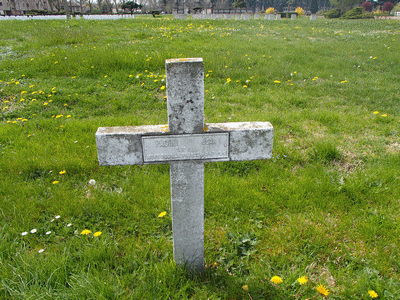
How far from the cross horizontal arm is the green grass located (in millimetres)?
806

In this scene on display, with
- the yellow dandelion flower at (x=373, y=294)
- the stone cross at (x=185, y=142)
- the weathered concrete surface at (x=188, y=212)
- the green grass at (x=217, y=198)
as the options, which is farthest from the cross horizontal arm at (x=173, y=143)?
the yellow dandelion flower at (x=373, y=294)

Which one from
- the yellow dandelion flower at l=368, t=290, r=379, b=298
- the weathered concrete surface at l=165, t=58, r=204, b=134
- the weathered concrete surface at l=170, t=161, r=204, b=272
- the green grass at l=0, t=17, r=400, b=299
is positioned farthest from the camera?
the green grass at l=0, t=17, r=400, b=299

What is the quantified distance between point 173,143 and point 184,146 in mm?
74

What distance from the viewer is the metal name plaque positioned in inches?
75.1

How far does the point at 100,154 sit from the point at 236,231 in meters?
1.38

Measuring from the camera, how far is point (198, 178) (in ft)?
6.60

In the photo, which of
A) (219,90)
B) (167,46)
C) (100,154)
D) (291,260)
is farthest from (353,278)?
(167,46)

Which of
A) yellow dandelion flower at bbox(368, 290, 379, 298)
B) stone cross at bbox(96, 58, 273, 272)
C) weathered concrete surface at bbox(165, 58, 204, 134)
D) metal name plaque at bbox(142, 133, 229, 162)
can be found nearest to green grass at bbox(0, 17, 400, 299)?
yellow dandelion flower at bbox(368, 290, 379, 298)

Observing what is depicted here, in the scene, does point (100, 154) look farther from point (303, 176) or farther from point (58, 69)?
point (58, 69)

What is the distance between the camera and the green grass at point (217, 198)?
6.88 feet

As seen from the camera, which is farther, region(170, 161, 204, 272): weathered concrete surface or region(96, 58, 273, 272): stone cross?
region(170, 161, 204, 272): weathered concrete surface

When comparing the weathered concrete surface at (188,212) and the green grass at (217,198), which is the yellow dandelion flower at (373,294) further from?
the weathered concrete surface at (188,212)

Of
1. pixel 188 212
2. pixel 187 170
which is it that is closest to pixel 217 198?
pixel 188 212

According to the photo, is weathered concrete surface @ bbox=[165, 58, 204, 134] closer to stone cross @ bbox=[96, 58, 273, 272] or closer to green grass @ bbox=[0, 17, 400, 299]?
stone cross @ bbox=[96, 58, 273, 272]
